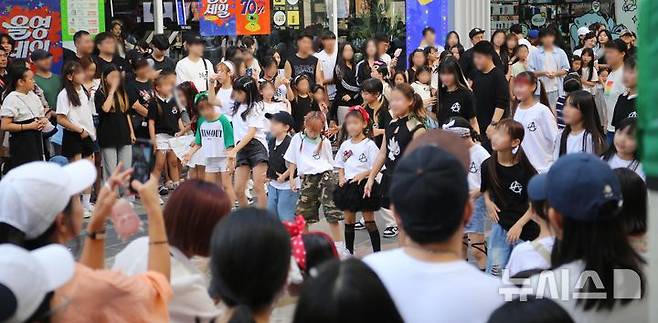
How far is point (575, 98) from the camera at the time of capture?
649cm

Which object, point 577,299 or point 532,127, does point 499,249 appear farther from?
point 577,299

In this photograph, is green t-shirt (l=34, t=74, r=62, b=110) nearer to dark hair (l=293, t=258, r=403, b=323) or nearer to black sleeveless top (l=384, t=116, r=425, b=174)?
black sleeveless top (l=384, t=116, r=425, b=174)

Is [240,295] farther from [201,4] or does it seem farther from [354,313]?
[201,4]

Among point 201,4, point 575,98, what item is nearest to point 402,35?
point 201,4

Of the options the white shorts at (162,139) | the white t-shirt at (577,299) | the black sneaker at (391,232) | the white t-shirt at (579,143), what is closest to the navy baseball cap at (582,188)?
the white t-shirt at (577,299)

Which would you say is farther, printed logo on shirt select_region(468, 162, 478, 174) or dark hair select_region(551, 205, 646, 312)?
printed logo on shirt select_region(468, 162, 478, 174)

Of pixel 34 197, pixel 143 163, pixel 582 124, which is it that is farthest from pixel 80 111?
pixel 34 197

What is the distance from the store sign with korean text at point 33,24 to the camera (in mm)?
11664

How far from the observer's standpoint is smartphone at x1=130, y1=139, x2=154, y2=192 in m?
3.25

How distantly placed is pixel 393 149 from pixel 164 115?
3.29 m

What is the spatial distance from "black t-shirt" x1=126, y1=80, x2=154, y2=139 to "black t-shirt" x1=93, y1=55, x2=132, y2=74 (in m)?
0.55

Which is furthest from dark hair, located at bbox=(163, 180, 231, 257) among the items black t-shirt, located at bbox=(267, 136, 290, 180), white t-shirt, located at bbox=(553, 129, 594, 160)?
black t-shirt, located at bbox=(267, 136, 290, 180)

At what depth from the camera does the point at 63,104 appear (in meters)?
9.29

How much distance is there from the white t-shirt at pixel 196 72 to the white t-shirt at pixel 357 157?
330 centimetres
